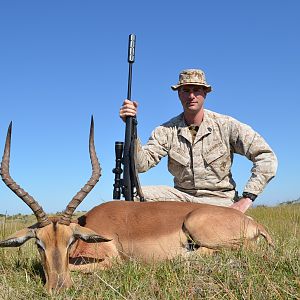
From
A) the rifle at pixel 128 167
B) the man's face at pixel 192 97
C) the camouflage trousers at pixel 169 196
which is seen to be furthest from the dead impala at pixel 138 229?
the man's face at pixel 192 97

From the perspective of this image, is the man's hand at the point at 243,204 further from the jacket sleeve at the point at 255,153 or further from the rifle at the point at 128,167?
the rifle at the point at 128,167

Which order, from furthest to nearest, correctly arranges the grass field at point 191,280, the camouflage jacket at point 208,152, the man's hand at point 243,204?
1. the camouflage jacket at point 208,152
2. the man's hand at point 243,204
3. the grass field at point 191,280

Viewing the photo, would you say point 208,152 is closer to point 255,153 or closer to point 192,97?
point 255,153

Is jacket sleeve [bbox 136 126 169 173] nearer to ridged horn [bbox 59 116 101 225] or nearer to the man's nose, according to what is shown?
the man's nose

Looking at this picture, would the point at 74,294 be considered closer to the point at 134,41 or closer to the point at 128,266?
the point at 128,266

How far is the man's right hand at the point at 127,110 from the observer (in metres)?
6.69

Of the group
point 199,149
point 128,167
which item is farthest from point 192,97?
point 128,167

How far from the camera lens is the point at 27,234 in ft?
15.4

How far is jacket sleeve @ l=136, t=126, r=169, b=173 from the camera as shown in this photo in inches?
283

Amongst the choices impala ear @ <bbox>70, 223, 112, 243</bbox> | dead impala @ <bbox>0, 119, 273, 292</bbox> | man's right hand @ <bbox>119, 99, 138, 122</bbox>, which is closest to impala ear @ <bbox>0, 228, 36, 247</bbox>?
dead impala @ <bbox>0, 119, 273, 292</bbox>

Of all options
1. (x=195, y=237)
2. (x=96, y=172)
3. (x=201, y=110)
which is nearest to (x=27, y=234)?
(x=96, y=172)

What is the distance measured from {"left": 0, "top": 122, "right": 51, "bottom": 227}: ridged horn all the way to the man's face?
9.89 ft

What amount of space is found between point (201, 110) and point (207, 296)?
170 inches

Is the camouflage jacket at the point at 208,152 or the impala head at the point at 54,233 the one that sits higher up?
the camouflage jacket at the point at 208,152
